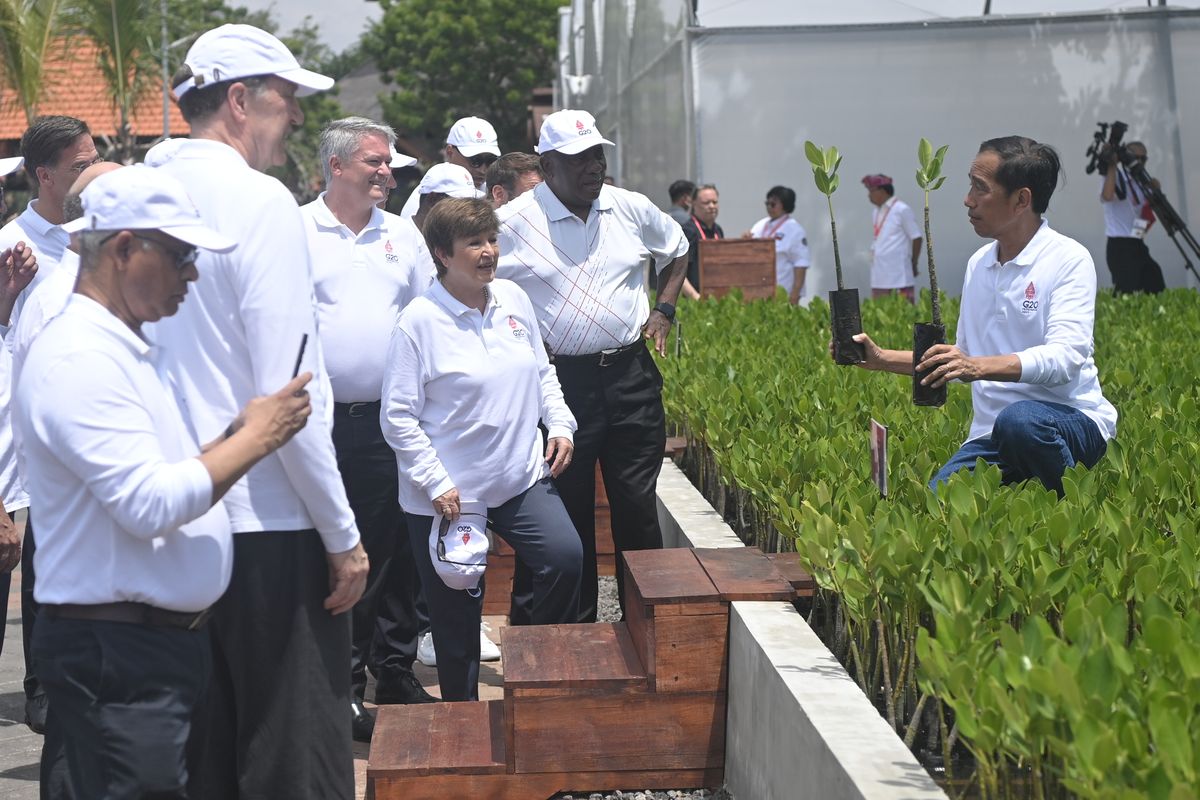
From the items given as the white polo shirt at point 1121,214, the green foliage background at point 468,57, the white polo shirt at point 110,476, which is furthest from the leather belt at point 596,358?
the green foliage background at point 468,57

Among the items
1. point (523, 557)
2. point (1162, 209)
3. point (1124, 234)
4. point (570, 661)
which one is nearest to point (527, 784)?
point (570, 661)

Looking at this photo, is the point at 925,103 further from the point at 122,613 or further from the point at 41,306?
the point at 122,613

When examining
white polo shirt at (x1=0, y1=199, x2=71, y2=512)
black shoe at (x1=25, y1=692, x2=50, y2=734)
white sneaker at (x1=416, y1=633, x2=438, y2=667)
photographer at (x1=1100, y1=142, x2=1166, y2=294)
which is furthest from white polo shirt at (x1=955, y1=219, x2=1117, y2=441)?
photographer at (x1=1100, y1=142, x2=1166, y2=294)

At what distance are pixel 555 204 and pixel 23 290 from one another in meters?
2.13

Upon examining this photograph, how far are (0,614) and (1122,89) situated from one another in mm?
18596

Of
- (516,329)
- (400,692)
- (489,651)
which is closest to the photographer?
(516,329)

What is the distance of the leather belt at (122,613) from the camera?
10.7 feet

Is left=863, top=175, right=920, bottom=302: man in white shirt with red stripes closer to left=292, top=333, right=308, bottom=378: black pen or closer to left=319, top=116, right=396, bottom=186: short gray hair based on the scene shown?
left=319, top=116, right=396, bottom=186: short gray hair

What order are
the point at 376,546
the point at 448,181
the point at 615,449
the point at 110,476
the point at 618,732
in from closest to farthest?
the point at 110,476 → the point at 618,732 → the point at 376,546 → the point at 615,449 → the point at 448,181

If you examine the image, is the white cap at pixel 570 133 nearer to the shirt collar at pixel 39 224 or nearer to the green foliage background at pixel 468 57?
the shirt collar at pixel 39 224

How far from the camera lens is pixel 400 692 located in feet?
21.3

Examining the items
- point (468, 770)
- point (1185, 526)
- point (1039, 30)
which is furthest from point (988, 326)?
point (1039, 30)

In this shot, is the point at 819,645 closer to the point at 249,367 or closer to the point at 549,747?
the point at 549,747

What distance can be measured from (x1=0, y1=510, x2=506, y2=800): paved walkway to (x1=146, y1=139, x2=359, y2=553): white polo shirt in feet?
5.78
